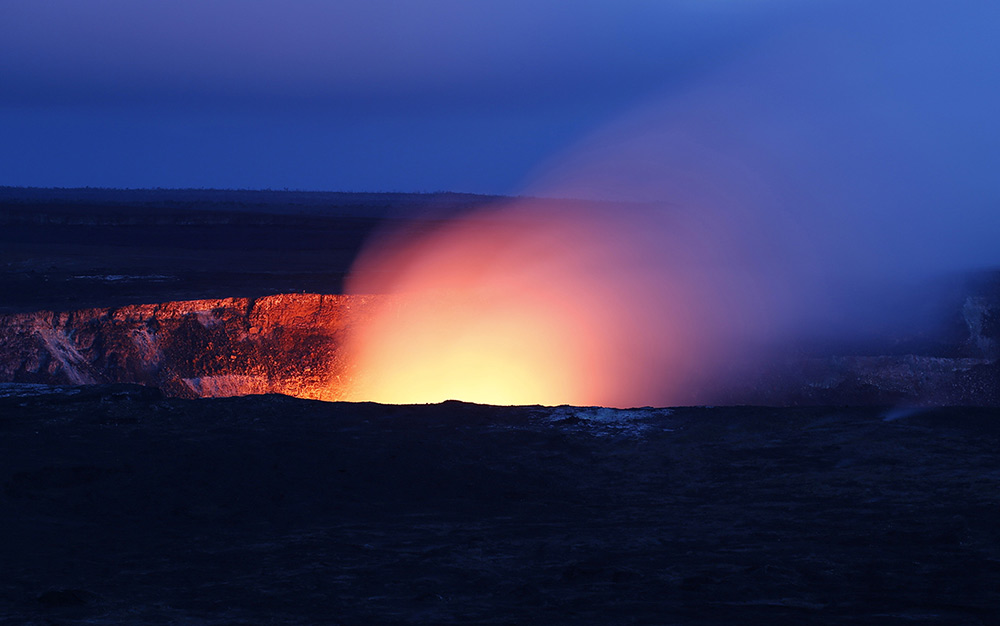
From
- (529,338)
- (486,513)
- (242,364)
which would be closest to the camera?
(486,513)

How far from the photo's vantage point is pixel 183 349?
12.3 metres

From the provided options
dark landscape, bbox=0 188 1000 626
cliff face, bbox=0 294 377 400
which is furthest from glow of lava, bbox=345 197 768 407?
dark landscape, bbox=0 188 1000 626

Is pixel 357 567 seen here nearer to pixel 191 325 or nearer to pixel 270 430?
pixel 270 430

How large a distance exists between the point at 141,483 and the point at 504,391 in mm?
6843

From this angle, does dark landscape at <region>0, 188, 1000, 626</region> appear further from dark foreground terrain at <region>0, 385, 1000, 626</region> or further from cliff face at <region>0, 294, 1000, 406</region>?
cliff face at <region>0, 294, 1000, 406</region>

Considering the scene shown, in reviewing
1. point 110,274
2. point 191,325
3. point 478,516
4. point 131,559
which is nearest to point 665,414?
point 478,516

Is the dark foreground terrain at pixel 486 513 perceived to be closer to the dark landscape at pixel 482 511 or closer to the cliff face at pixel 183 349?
the dark landscape at pixel 482 511

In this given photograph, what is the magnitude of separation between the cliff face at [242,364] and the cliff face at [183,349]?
13 mm

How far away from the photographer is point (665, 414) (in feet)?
27.0

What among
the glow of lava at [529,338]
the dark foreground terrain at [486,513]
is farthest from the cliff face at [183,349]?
the dark foreground terrain at [486,513]

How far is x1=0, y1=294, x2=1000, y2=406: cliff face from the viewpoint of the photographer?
465 inches

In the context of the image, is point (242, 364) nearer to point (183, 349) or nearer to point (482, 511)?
point (183, 349)

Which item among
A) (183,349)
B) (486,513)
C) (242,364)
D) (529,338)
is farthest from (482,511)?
(529,338)

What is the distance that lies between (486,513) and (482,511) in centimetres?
5
